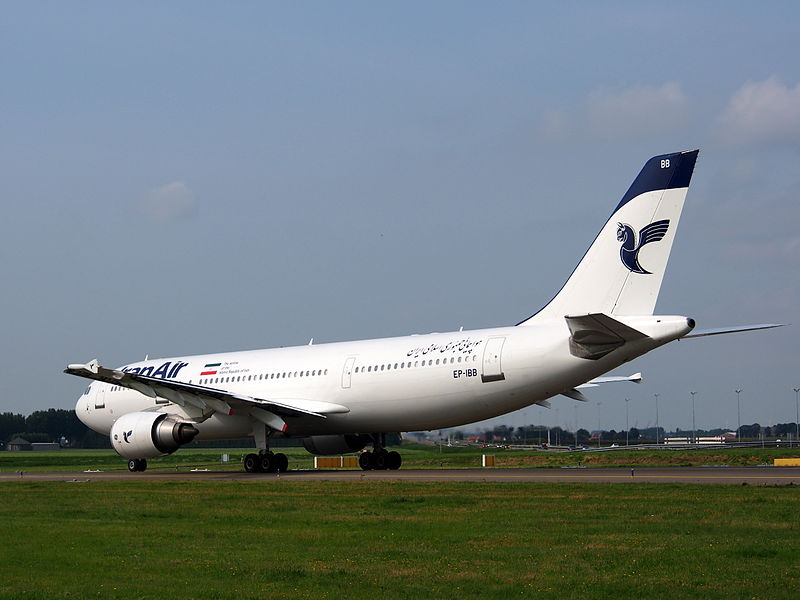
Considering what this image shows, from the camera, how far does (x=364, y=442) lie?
124 feet

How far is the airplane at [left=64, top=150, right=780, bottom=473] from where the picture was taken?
2820 cm

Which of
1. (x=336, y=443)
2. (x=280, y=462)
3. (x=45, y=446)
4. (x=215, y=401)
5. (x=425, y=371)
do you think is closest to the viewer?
(x=425, y=371)

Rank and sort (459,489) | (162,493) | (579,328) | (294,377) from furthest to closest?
(294,377) → (579,328) → (162,493) → (459,489)

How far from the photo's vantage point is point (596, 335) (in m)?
27.8

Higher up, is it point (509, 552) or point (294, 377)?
point (294, 377)

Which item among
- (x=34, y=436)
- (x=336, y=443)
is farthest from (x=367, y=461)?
(x=34, y=436)

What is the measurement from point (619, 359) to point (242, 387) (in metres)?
15.4

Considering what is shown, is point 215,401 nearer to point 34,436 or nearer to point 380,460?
point 380,460

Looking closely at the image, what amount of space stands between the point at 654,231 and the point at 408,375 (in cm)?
915

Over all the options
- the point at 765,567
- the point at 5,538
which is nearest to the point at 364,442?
the point at 5,538

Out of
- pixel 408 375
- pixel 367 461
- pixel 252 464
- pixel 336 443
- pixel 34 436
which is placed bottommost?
pixel 252 464

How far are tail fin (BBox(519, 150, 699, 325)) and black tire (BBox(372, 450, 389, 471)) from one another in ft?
34.1

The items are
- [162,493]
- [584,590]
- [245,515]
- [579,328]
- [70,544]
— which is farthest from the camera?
[579,328]

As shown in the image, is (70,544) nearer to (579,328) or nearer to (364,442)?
(579,328)
